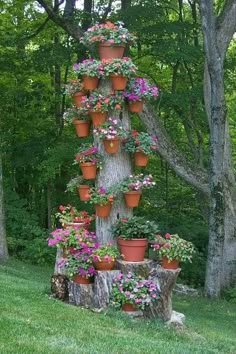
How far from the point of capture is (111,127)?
625 centimetres

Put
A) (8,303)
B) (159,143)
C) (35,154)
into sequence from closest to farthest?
(8,303), (159,143), (35,154)

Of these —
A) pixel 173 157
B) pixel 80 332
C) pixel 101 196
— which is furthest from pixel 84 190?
pixel 173 157

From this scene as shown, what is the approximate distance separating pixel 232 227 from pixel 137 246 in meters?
6.37

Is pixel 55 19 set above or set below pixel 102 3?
below

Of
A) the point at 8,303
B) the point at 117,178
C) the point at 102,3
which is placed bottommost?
the point at 8,303

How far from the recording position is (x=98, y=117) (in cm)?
639

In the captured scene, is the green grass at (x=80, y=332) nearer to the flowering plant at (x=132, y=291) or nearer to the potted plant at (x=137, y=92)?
the flowering plant at (x=132, y=291)

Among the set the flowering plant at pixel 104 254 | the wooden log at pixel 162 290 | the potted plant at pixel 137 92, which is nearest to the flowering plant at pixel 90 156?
the potted plant at pixel 137 92

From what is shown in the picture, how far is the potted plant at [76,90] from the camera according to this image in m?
6.63

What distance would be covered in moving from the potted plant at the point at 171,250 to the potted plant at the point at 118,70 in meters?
1.91

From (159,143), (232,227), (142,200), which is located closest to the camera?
(159,143)

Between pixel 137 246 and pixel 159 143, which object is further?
pixel 159 143

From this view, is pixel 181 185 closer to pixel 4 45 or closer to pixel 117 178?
pixel 4 45

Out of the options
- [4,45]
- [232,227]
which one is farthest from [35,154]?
[232,227]
